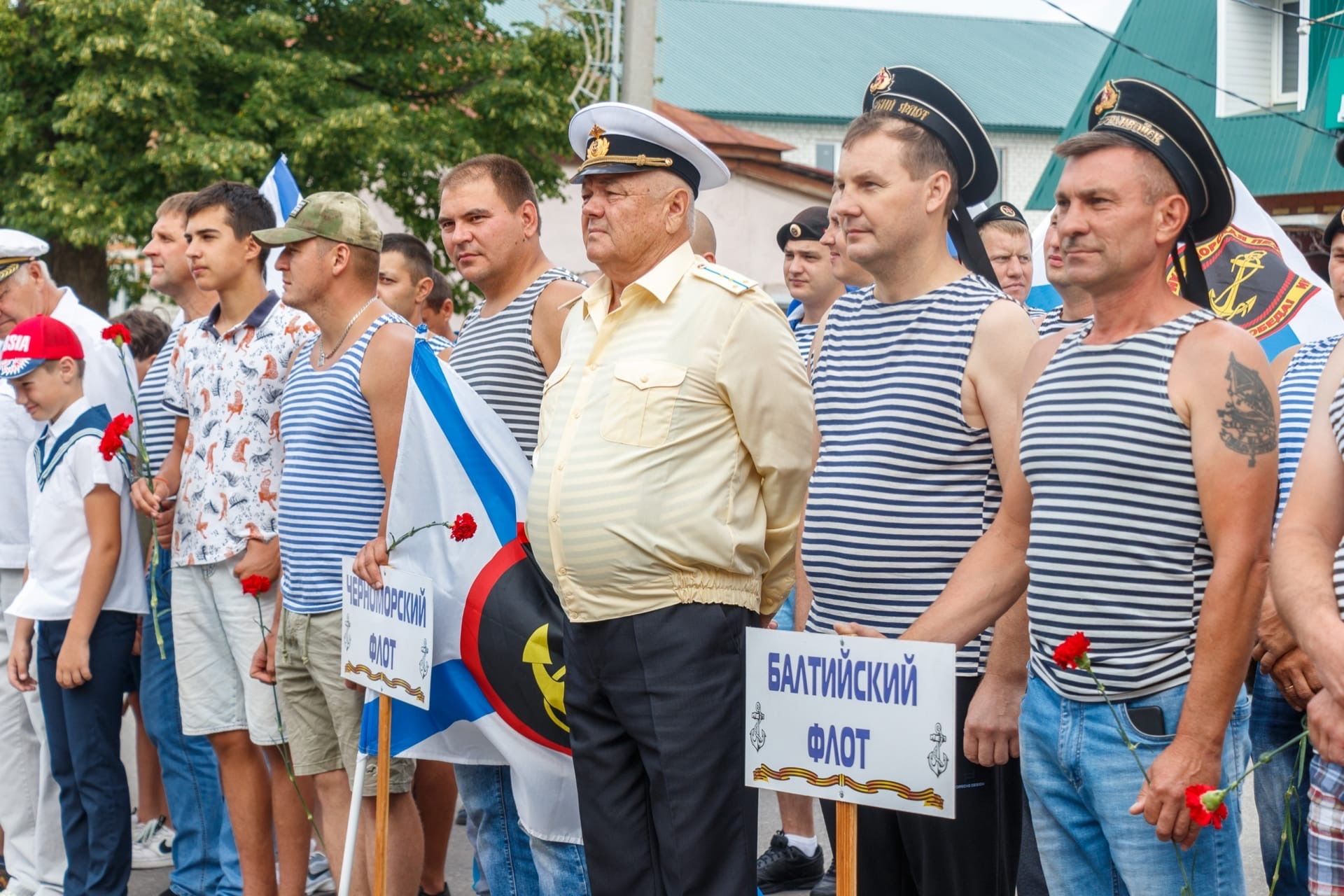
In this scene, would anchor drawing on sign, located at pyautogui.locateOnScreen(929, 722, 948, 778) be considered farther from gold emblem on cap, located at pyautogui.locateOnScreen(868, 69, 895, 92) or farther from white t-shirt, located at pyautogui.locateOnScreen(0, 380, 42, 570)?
white t-shirt, located at pyautogui.locateOnScreen(0, 380, 42, 570)

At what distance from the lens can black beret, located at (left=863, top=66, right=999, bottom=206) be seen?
369 centimetres

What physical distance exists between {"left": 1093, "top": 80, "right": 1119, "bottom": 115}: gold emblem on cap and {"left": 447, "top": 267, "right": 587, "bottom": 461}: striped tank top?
178 centimetres

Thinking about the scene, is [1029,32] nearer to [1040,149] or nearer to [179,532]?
[1040,149]

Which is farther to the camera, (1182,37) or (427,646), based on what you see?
(1182,37)

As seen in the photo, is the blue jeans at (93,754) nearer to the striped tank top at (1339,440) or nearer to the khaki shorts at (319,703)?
the khaki shorts at (319,703)

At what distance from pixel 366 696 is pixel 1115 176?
2766mm

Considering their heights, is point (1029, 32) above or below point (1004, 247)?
above

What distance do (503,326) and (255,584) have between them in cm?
114

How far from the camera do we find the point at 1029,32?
2191 inches

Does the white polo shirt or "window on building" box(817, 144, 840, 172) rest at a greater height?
"window on building" box(817, 144, 840, 172)

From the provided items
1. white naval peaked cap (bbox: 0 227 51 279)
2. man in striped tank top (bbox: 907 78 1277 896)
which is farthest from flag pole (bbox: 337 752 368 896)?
white naval peaked cap (bbox: 0 227 51 279)

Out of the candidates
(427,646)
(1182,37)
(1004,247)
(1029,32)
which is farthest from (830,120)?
(427,646)

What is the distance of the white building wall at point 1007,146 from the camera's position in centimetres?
4591

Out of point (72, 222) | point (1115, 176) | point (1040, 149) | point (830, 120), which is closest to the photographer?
point (1115, 176)
